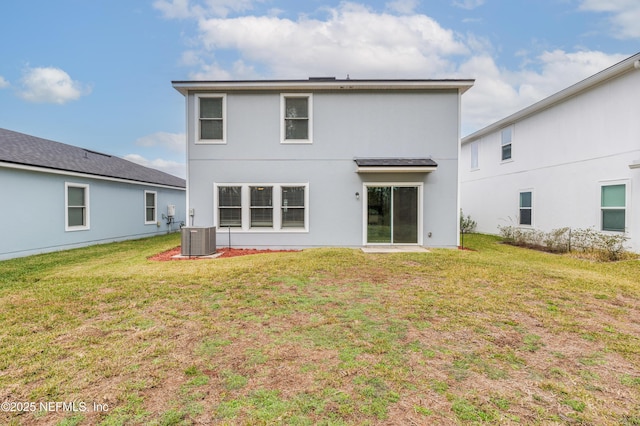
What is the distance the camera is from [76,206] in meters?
11.4

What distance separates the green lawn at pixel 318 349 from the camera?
232cm

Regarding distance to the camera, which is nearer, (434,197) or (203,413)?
(203,413)

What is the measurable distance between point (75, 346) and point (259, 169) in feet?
26.0

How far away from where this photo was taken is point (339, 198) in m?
10.6

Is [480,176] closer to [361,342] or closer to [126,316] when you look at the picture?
[361,342]

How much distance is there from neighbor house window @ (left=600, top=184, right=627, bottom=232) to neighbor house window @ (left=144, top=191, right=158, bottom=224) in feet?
63.0

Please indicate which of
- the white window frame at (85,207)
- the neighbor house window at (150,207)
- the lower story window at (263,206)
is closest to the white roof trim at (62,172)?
the white window frame at (85,207)

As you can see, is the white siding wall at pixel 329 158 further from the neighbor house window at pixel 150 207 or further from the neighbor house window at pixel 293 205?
the neighbor house window at pixel 150 207

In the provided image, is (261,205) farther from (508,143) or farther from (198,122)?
(508,143)

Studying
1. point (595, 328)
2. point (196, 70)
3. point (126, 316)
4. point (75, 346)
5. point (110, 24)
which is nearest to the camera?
point (75, 346)

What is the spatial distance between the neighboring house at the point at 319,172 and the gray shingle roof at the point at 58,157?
190 inches

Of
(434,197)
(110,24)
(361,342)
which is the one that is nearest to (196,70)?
(110,24)

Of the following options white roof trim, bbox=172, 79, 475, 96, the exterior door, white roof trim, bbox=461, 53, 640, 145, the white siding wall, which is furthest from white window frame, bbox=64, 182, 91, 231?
white roof trim, bbox=461, 53, 640, 145

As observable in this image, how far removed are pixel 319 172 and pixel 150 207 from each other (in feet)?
34.6
